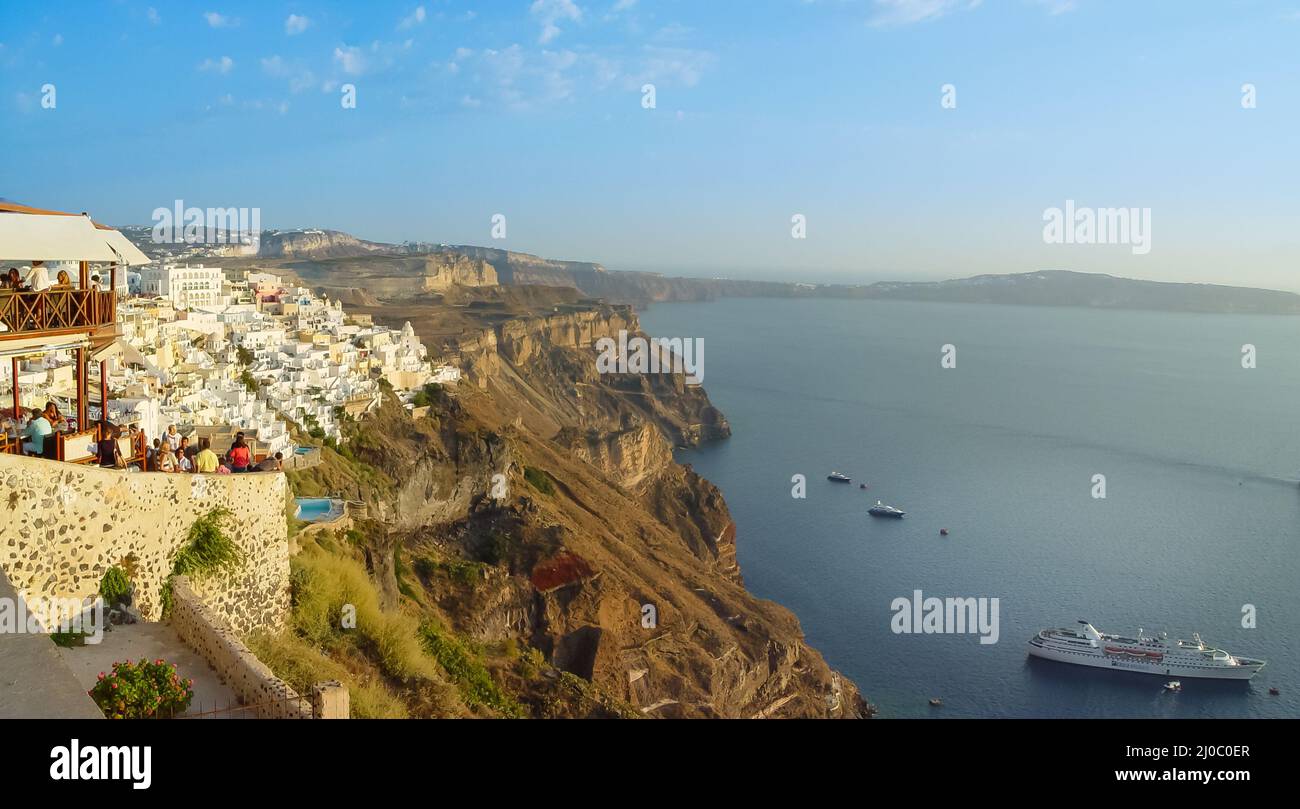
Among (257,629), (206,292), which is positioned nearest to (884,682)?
(257,629)

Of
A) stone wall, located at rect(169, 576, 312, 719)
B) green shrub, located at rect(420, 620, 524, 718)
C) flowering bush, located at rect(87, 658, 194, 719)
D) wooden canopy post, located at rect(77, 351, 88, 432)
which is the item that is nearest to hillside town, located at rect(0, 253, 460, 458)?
wooden canopy post, located at rect(77, 351, 88, 432)

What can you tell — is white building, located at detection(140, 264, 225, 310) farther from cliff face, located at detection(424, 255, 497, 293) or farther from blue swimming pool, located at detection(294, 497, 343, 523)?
cliff face, located at detection(424, 255, 497, 293)

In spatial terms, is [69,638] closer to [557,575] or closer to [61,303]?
[61,303]

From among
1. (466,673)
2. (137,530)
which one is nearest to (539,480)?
(466,673)

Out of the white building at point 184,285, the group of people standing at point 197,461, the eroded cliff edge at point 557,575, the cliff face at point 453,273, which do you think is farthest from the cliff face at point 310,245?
the group of people standing at point 197,461

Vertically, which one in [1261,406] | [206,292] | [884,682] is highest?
[206,292]
